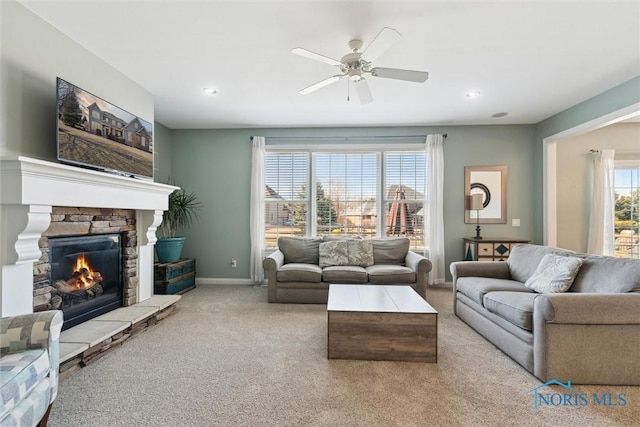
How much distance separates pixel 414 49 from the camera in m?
2.66

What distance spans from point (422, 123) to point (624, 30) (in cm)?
257

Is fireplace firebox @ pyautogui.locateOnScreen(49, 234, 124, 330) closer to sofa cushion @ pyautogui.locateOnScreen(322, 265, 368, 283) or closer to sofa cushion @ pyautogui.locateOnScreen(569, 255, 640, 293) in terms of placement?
sofa cushion @ pyautogui.locateOnScreen(322, 265, 368, 283)

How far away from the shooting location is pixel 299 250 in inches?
179

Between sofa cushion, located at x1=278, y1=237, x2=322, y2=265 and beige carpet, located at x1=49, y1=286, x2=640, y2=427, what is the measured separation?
1.66 m

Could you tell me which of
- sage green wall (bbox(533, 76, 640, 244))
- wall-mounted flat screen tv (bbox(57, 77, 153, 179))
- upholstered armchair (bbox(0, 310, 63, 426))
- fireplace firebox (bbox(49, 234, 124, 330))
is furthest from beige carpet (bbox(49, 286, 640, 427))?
sage green wall (bbox(533, 76, 640, 244))

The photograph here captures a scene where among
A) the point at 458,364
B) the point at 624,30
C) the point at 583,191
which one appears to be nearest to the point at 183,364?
the point at 458,364

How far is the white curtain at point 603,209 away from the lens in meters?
4.57

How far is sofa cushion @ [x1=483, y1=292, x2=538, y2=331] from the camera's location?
7.22 ft

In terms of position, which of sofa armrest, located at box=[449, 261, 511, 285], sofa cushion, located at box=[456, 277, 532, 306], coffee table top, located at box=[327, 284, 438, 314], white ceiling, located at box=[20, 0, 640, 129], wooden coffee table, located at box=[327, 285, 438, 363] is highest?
white ceiling, located at box=[20, 0, 640, 129]

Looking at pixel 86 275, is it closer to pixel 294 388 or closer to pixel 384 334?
pixel 294 388

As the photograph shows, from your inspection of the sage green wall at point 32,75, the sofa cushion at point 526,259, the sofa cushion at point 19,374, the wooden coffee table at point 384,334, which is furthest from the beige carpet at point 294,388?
the sage green wall at point 32,75

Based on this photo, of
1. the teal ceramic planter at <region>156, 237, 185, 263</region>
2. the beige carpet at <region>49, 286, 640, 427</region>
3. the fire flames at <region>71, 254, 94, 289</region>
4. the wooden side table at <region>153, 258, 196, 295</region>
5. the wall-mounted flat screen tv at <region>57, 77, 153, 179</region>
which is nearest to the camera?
the beige carpet at <region>49, 286, 640, 427</region>

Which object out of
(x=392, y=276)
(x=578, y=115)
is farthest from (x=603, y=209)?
(x=392, y=276)

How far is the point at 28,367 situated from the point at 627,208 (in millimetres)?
7028
